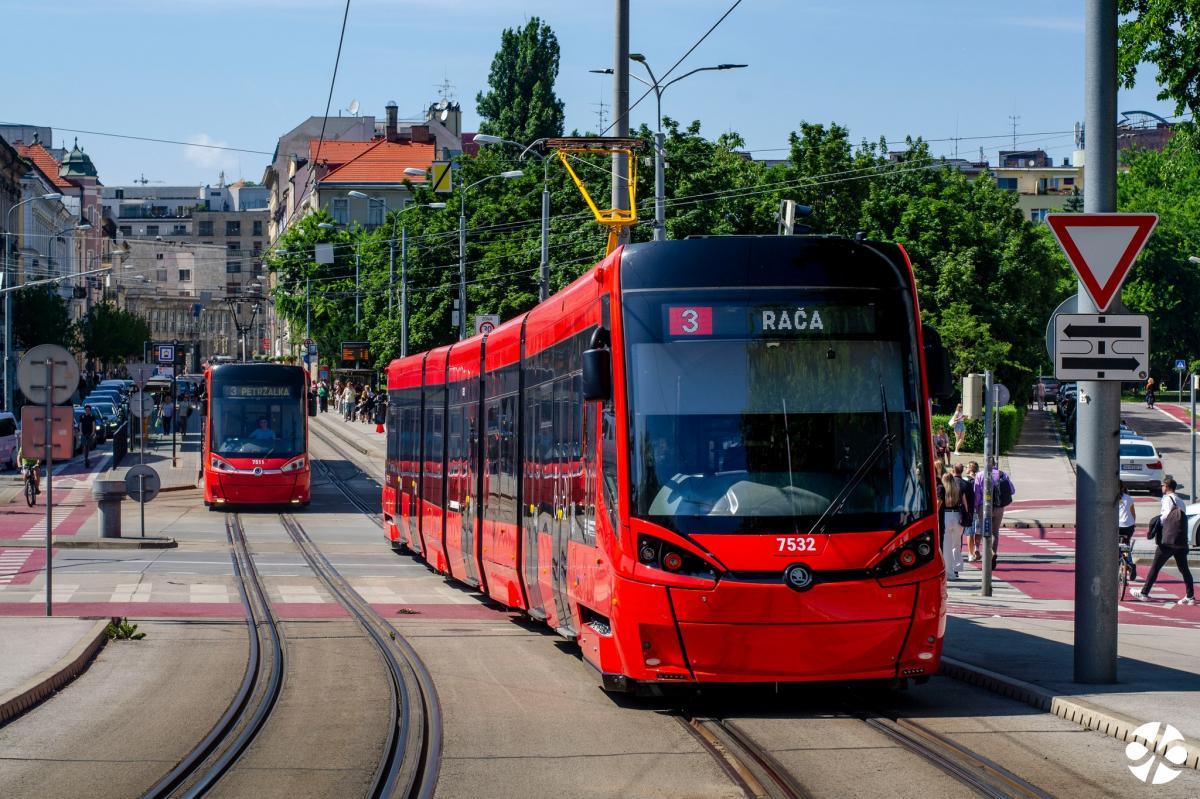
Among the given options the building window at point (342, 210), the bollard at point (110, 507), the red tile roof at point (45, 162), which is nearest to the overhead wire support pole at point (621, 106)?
the bollard at point (110, 507)

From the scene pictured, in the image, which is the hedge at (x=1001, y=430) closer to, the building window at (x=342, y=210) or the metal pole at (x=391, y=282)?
the metal pole at (x=391, y=282)

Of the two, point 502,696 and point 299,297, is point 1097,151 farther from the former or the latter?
point 299,297

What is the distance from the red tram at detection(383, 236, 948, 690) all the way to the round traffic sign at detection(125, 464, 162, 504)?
17.4 m

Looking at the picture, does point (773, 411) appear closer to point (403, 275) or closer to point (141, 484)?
point (141, 484)

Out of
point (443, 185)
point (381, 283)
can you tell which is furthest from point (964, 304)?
point (381, 283)

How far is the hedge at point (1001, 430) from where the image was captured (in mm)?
52000

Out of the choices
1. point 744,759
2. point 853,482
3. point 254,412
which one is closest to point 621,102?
point 853,482

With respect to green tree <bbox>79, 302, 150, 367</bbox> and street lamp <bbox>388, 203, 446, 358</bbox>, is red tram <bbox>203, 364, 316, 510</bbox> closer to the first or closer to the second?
street lamp <bbox>388, 203, 446, 358</bbox>

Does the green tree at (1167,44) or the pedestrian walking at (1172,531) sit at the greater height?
the green tree at (1167,44)

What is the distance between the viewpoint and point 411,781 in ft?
30.0

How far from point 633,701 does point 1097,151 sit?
5110mm

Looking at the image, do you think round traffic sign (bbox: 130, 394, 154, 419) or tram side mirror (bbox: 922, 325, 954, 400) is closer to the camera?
tram side mirror (bbox: 922, 325, 954, 400)

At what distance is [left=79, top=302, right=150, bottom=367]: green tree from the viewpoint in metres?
121

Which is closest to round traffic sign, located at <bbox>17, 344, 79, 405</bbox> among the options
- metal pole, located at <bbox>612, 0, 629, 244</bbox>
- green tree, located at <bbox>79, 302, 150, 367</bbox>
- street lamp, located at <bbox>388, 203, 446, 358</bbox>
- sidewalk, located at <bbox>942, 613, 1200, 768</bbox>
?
metal pole, located at <bbox>612, 0, 629, 244</bbox>
